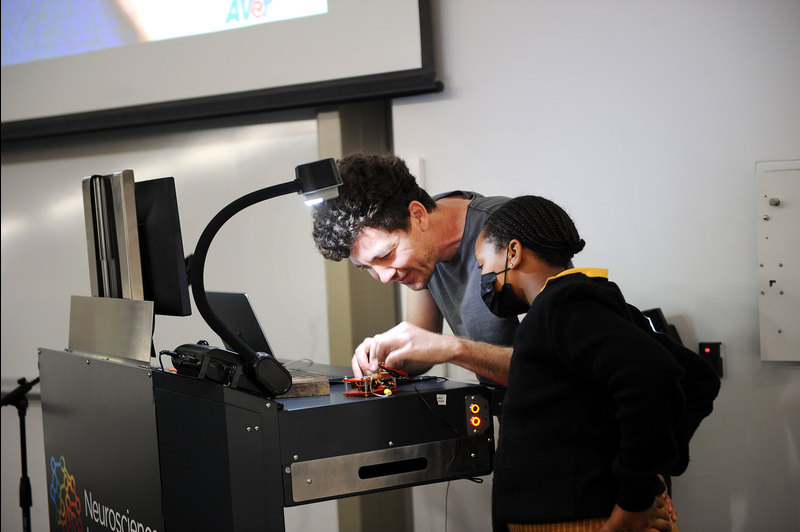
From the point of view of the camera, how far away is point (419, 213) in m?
1.67

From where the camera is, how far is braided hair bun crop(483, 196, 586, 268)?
117cm

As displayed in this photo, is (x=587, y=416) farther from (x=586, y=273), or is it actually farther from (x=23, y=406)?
(x=23, y=406)

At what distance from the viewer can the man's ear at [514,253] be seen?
118 cm

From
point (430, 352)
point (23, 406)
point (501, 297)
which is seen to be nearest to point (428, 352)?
point (430, 352)

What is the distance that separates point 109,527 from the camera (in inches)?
53.9

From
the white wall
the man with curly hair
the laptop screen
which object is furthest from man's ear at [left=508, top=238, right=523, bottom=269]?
the white wall

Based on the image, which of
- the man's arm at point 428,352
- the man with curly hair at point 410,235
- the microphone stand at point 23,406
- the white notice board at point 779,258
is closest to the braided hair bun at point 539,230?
the man's arm at point 428,352

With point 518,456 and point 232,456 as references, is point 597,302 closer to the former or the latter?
point 518,456

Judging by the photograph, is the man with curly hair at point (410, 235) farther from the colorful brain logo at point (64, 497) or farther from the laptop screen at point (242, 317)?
the colorful brain logo at point (64, 497)

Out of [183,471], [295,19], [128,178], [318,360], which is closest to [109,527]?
[183,471]

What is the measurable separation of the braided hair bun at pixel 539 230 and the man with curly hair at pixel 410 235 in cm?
36

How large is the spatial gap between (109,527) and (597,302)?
1018 millimetres

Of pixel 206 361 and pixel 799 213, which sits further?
pixel 799 213

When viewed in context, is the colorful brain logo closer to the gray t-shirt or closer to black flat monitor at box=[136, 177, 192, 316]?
black flat monitor at box=[136, 177, 192, 316]
